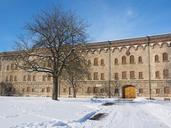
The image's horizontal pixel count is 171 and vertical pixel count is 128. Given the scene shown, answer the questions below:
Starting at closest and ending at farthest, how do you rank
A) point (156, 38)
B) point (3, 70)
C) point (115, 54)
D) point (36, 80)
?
1. point (156, 38)
2. point (115, 54)
3. point (36, 80)
4. point (3, 70)

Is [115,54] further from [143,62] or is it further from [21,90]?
[21,90]

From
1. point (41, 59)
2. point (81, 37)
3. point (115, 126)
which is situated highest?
point (81, 37)

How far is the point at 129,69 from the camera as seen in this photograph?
51094mm

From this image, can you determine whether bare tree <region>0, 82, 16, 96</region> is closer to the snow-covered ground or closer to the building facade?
the building facade

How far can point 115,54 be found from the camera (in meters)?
53.0

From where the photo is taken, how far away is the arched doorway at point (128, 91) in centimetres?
5122

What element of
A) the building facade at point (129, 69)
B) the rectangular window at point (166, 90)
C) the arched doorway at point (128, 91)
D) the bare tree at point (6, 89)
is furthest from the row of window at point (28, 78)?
the rectangular window at point (166, 90)

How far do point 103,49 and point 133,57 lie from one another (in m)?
6.60

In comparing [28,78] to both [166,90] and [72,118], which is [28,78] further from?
[72,118]

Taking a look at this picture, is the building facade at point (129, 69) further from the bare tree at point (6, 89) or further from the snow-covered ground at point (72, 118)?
the snow-covered ground at point (72, 118)

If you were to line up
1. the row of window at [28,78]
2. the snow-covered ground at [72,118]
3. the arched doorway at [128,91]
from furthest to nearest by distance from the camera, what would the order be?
the row of window at [28,78]
the arched doorway at [128,91]
the snow-covered ground at [72,118]

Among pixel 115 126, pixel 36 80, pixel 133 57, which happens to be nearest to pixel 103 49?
pixel 133 57

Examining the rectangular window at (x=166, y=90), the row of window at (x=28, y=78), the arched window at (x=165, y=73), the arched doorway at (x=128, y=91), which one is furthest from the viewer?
the row of window at (x=28, y=78)

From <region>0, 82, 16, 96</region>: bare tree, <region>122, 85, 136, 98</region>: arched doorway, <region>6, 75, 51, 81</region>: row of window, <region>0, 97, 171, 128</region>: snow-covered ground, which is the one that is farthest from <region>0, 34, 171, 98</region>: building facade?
<region>0, 97, 171, 128</region>: snow-covered ground
